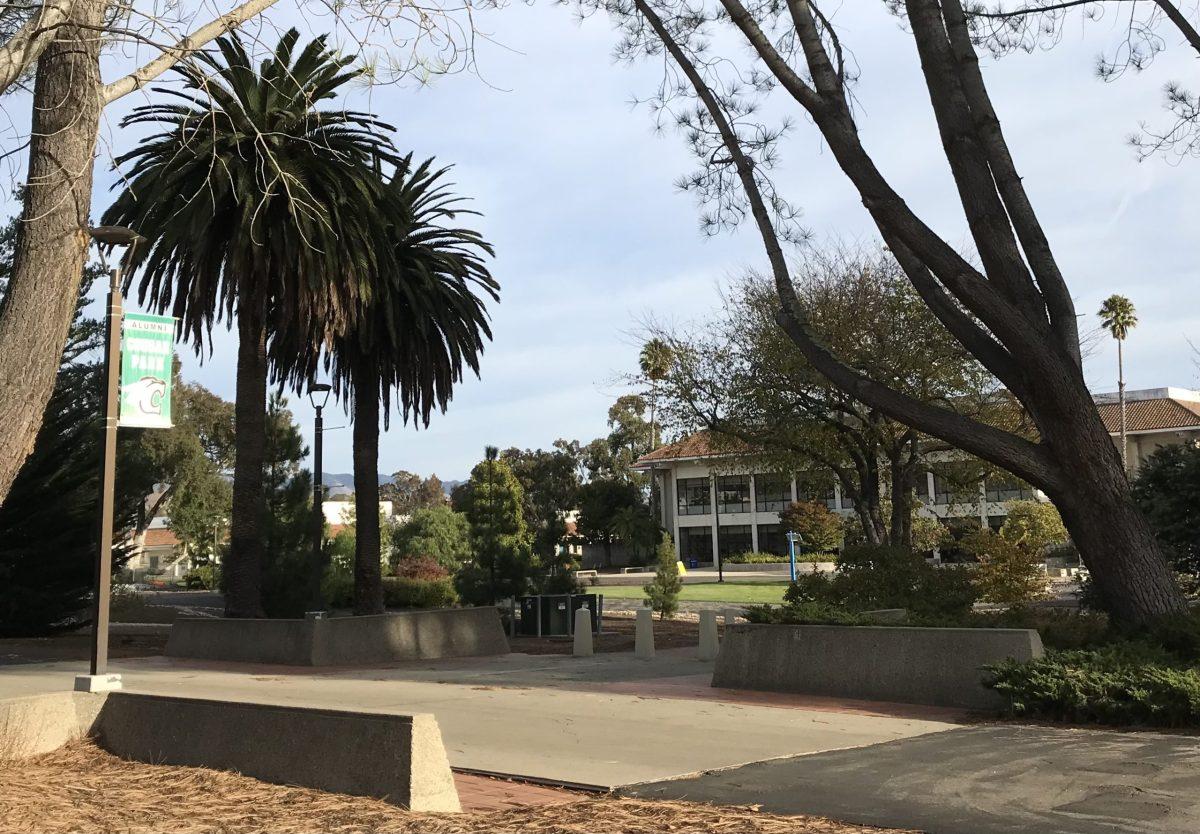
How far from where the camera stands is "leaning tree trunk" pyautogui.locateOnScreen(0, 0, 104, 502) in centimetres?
687

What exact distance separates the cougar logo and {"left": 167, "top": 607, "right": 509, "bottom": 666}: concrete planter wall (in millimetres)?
8401

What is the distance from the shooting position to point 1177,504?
891 inches

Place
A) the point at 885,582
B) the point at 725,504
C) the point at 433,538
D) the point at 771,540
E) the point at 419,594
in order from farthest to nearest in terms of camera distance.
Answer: the point at 725,504
the point at 771,540
the point at 433,538
the point at 419,594
the point at 885,582

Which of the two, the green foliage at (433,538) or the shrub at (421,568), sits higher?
the green foliage at (433,538)

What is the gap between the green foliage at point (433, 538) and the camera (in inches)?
2045

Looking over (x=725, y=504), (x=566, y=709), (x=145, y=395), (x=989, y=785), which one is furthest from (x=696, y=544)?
(x=989, y=785)

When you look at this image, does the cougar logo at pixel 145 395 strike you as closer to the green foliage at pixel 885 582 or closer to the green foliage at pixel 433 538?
the green foliage at pixel 885 582

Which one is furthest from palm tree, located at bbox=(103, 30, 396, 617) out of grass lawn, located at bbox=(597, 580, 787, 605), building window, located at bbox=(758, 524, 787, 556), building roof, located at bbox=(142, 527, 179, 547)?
building roof, located at bbox=(142, 527, 179, 547)

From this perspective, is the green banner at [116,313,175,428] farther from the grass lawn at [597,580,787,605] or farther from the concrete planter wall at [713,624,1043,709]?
the grass lawn at [597,580,787,605]

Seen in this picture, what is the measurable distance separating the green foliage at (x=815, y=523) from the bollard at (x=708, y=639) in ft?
136

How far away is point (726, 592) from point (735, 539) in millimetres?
42210

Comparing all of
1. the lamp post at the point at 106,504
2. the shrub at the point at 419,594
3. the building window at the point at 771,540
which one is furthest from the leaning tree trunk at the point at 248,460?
the building window at the point at 771,540

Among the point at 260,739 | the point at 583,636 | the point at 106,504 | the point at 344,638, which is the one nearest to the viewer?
the point at 260,739

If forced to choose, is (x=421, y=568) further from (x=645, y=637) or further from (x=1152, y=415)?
(x=1152, y=415)
